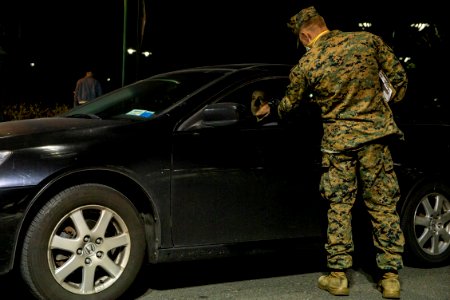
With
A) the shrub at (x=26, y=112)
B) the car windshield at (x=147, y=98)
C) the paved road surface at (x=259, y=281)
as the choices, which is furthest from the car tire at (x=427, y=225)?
the shrub at (x=26, y=112)

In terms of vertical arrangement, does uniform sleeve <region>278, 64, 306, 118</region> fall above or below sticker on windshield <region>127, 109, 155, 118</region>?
above

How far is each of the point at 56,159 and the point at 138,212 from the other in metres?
0.61

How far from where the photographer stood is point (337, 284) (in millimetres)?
4340

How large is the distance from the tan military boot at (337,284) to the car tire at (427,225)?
2.97 feet

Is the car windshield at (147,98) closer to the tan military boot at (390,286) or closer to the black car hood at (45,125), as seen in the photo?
the black car hood at (45,125)

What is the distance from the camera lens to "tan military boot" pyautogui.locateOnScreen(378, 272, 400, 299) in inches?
168

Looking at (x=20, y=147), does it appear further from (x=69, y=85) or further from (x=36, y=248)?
(x=69, y=85)

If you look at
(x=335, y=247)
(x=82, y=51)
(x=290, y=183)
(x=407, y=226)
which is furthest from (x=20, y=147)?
(x=82, y=51)

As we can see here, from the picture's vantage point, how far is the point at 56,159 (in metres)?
3.77

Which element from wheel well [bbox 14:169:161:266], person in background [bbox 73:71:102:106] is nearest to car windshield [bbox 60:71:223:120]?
wheel well [bbox 14:169:161:266]

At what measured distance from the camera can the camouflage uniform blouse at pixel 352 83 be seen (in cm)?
416

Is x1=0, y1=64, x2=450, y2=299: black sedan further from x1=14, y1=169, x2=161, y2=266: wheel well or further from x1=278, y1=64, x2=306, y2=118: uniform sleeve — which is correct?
Result: x1=278, y1=64, x2=306, y2=118: uniform sleeve

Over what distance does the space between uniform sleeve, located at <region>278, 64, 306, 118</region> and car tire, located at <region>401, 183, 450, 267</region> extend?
1.33 meters

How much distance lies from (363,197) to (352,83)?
0.74 meters
